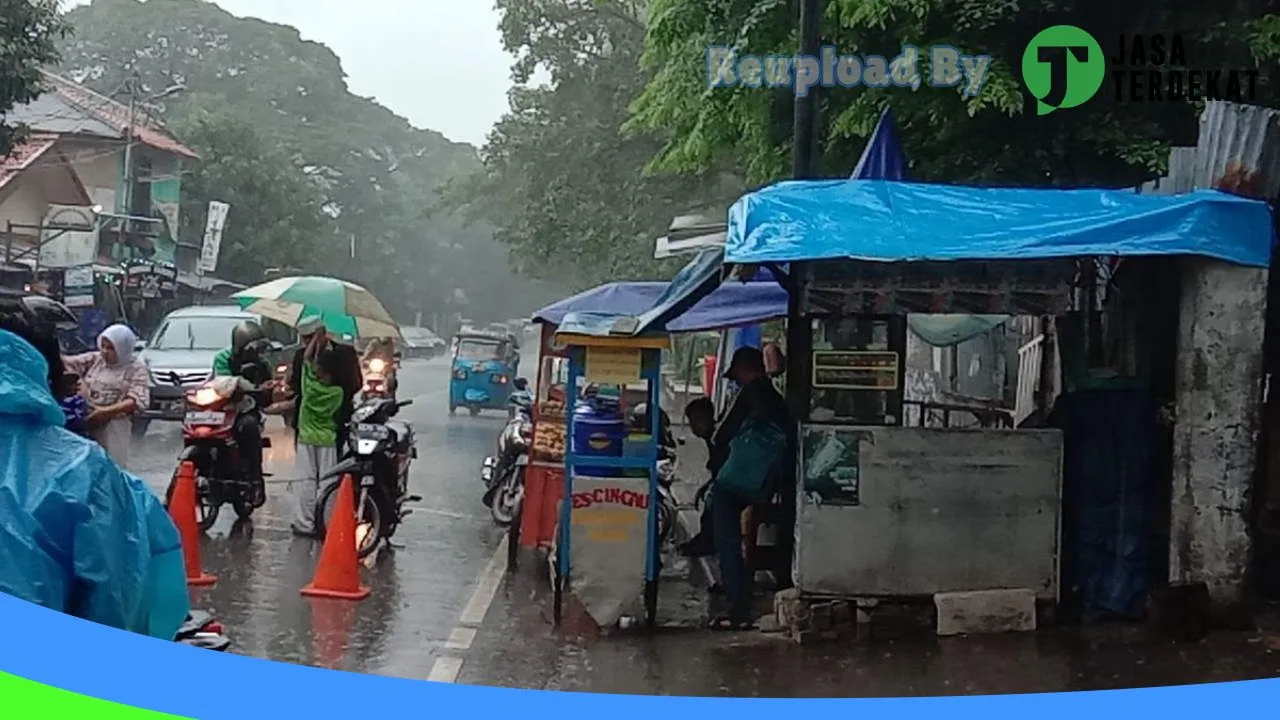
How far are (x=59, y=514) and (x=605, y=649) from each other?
3.32 m

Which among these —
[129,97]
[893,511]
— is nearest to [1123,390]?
[893,511]

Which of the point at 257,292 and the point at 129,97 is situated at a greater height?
the point at 129,97

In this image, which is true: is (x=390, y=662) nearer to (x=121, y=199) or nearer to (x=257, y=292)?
(x=257, y=292)

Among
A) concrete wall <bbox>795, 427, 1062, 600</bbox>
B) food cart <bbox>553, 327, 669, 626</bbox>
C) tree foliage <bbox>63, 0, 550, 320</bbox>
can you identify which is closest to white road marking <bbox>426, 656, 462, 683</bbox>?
food cart <bbox>553, 327, 669, 626</bbox>

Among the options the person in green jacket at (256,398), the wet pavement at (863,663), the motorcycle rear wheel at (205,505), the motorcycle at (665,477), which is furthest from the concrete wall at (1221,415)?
the motorcycle rear wheel at (205,505)

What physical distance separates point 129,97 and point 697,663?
7.34 meters

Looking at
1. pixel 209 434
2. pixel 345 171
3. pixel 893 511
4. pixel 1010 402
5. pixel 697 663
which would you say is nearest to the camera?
pixel 697 663

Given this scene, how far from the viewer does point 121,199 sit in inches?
485

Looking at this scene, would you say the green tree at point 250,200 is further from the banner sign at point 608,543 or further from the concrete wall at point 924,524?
the concrete wall at point 924,524

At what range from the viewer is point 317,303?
8.99 m

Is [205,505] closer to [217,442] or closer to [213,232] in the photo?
[217,442]

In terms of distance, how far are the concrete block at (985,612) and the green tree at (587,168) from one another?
597 centimetres

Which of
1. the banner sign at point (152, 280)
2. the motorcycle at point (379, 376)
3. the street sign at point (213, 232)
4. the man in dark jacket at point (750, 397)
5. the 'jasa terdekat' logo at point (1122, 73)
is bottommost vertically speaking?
the motorcycle at point (379, 376)

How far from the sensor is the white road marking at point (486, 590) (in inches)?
240
